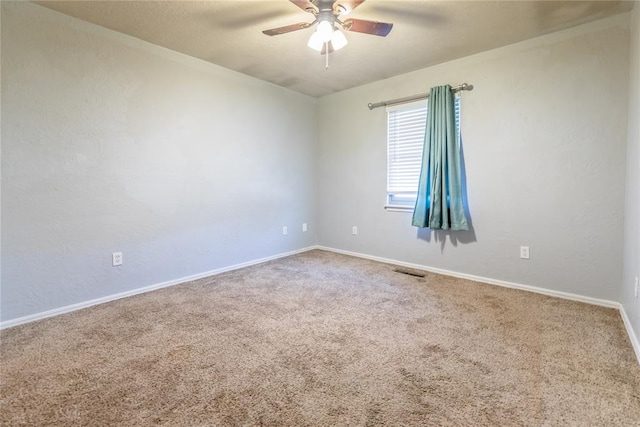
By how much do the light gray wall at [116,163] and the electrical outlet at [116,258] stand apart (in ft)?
0.13

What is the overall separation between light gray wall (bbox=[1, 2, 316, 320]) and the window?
156 cm

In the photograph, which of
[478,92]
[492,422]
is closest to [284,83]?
[478,92]

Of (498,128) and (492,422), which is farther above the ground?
(498,128)

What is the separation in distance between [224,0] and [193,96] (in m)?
1.21

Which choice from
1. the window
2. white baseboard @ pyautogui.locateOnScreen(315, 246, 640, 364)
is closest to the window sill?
the window

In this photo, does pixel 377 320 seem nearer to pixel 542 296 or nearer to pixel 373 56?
pixel 542 296

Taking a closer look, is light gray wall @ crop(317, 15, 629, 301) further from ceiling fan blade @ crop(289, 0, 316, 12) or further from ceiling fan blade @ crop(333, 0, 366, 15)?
ceiling fan blade @ crop(289, 0, 316, 12)

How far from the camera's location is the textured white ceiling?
7.37ft

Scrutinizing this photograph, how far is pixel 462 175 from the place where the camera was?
3.17m

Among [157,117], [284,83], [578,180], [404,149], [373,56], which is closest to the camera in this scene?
[578,180]

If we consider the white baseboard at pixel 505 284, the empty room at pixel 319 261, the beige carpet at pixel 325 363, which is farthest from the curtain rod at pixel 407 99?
the beige carpet at pixel 325 363

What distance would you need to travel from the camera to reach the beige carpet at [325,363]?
4.37 feet

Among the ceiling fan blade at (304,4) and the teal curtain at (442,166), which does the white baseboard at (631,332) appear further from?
the ceiling fan blade at (304,4)

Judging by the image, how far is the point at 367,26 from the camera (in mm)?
2100
